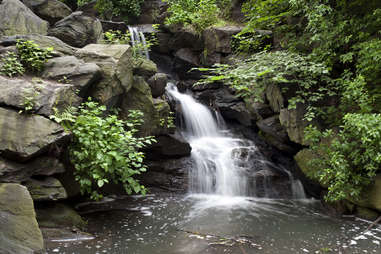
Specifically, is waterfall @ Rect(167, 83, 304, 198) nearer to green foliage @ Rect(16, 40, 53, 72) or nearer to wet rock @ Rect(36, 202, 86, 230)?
wet rock @ Rect(36, 202, 86, 230)

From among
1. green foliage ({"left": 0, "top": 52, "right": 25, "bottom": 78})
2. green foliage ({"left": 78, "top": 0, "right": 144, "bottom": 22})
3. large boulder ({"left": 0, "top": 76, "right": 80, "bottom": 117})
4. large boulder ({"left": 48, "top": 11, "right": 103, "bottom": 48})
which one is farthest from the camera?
green foliage ({"left": 78, "top": 0, "right": 144, "bottom": 22})

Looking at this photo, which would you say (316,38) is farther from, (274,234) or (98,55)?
(98,55)

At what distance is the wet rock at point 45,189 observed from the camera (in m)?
4.31

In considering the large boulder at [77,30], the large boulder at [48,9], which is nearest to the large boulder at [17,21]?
the large boulder at [77,30]

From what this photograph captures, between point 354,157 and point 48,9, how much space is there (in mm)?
10195

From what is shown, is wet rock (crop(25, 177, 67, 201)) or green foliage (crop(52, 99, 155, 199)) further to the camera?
green foliage (crop(52, 99, 155, 199))

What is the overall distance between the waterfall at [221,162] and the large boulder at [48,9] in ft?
15.9

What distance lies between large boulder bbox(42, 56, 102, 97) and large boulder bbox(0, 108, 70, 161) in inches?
46.1

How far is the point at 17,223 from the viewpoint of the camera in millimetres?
3316

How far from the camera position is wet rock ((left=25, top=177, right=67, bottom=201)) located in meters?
4.31

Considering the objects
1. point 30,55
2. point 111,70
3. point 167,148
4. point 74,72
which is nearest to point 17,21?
point 30,55

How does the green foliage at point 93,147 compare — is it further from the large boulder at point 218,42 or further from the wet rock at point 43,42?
the large boulder at point 218,42

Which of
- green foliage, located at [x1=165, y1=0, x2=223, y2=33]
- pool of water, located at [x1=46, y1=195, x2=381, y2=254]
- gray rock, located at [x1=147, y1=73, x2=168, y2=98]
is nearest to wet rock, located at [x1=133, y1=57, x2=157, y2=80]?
gray rock, located at [x1=147, y1=73, x2=168, y2=98]

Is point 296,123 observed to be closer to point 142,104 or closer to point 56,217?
point 142,104
